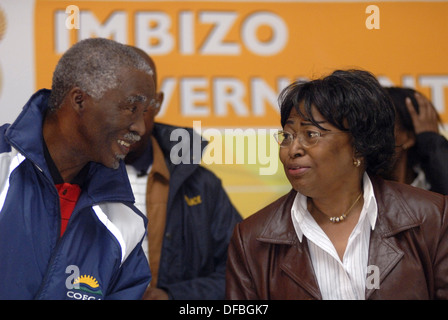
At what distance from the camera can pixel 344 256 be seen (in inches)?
91.3

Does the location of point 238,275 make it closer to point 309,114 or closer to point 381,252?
point 381,252

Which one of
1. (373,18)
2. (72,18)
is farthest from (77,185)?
(373,18)

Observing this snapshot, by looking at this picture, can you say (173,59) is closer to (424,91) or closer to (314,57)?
(314,57)

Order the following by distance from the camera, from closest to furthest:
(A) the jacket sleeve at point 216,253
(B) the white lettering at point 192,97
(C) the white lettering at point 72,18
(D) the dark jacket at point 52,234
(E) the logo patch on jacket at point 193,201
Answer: (D) the dark jacket at point 52,234
(A) the jacket sleeve at point 216,253
(E) the logo patch on jacket at point 193,201
(C) the white lettering at point 72,18
(B) the white lettering at point 192,97

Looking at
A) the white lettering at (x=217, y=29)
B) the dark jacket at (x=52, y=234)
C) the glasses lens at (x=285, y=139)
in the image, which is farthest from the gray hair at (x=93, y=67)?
the white lettering at (x=217, y=29)

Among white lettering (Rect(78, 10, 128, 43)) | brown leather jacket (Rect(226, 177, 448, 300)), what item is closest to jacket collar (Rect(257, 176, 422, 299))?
brown leather jacket (Rect(226, 177, 448, 300))

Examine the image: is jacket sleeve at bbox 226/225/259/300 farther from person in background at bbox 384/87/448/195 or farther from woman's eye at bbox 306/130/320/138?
person in background at bbox 384/87/448/195

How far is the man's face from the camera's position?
2.35 metres

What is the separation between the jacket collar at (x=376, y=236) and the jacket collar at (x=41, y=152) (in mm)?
549

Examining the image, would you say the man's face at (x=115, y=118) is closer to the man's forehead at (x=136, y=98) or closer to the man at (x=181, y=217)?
the man's forehead at (x=136, y=98)

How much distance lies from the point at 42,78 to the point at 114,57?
3.84 ft

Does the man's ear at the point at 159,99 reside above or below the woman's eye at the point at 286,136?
above

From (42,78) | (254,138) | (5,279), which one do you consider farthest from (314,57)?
(5,279)

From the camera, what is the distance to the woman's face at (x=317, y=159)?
2346 millimetres
